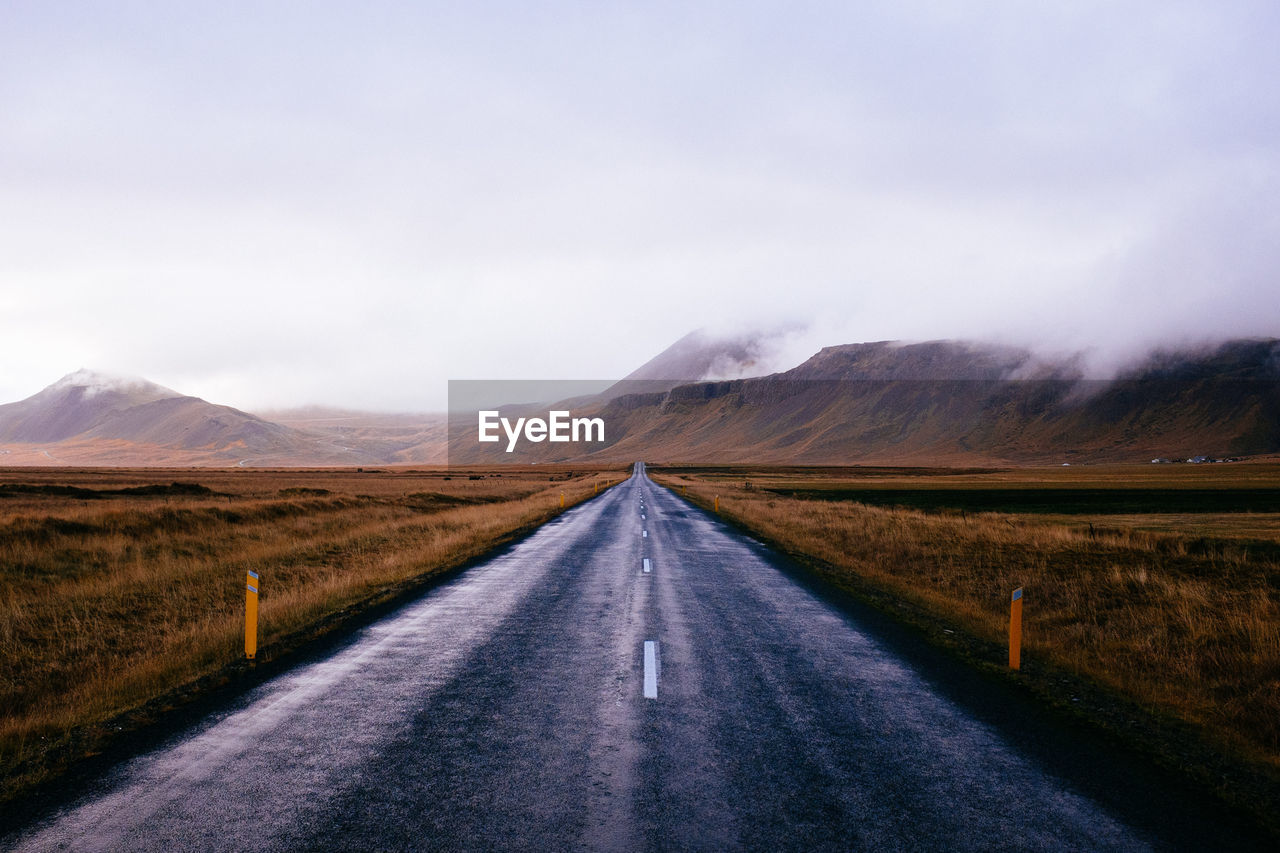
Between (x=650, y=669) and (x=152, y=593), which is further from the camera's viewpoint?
(x=152, y=593)

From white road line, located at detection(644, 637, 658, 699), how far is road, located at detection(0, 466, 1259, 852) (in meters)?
0.04

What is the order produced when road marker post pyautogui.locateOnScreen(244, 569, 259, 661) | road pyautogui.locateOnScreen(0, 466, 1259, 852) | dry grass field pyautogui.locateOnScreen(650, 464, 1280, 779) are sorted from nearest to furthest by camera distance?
road pyautogui.locateOnScreen(0, 466, 1259, 852)
dry grass field pyautogui.locateOnScreen(650, 464, 1280, 779)
road marker post pyautogui.locateOnScreen(244, 569, 259, 661)

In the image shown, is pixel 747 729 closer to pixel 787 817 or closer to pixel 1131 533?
pixel 787 817

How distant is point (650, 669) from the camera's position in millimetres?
8297

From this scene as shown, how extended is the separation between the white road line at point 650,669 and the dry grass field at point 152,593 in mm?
4560

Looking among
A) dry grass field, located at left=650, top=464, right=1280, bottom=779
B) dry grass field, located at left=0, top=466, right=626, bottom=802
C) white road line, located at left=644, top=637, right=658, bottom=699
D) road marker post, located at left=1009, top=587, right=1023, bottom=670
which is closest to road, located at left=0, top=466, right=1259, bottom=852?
white road line, located at left=644, top=637, right=658, bottom=699

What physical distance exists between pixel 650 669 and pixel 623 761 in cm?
269

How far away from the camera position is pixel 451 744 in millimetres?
Result: 5918

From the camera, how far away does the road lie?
14.8ft

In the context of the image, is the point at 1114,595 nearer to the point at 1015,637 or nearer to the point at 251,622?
the point at 1015,637

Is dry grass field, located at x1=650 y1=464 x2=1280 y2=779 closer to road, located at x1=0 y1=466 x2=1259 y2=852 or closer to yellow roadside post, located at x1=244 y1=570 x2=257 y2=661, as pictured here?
road, located at x1=0 y1=466 x2=1259 y2=852

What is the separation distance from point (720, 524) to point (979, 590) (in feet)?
51.5

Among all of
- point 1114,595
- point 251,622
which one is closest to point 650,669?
point 251,622

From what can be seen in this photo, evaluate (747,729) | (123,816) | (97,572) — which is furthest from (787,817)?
(97,572)
